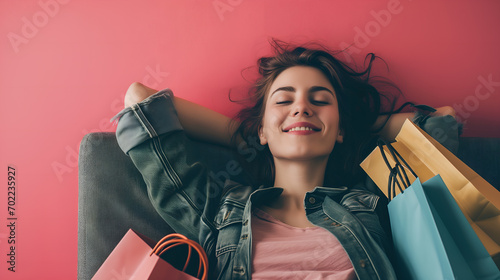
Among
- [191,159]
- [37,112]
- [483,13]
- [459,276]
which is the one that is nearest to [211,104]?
[191,159]

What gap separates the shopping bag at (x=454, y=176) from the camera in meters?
0.74

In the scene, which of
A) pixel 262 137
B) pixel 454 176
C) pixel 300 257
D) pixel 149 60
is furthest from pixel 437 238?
pixel 149 60

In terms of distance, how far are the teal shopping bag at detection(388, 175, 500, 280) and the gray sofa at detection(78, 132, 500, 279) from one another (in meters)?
0.70

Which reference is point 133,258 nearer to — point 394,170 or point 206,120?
point 206,120

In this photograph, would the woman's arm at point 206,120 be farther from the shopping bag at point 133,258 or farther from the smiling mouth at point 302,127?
the shopping bag at point 133,258

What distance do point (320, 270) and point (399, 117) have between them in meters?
0.60

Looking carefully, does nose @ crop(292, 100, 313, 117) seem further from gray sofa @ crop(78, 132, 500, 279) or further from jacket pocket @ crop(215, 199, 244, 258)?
gray sofa @ crop(78, 132, 500, 279)

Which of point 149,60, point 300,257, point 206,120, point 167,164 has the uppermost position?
point 149,60

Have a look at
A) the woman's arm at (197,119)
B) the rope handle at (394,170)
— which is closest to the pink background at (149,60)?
the woman's arm at (197,119)

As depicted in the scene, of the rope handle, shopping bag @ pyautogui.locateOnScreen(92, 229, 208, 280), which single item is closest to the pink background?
the rope handle

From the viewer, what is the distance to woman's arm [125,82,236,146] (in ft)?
3.37

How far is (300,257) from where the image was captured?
0.85 metres

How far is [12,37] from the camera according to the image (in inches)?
46.8

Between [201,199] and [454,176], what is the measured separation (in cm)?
66
